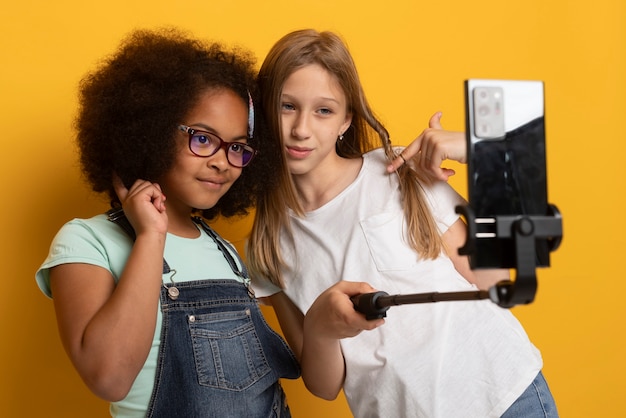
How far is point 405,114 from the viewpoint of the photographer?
235 centimetres

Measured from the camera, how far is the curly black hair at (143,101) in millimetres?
1501

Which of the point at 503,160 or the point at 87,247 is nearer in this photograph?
the point at 503,160

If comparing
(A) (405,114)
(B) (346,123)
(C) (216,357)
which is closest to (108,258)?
(C) (216,357)

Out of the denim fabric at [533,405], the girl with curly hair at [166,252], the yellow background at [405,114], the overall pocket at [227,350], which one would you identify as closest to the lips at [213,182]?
the girl with curly hair at [166,252]

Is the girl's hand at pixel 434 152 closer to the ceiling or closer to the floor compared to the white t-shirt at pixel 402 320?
closer to the ceiling

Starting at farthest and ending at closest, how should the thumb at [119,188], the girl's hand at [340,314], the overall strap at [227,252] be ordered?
→ the overall strap at [227,252]
the thumb at [119,188]
the girl's hand at [340,314]

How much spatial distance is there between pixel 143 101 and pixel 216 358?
1.63ft

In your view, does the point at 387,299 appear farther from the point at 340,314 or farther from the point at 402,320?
the point at 402,320

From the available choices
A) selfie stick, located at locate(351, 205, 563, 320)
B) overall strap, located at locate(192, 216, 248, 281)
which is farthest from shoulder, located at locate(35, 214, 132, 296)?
selfie stick, located at locate(351, 205, 563, 320)

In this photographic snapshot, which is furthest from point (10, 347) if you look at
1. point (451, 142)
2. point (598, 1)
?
point (598, 1)

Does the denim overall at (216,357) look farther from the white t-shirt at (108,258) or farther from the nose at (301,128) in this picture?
the nose at (301,128)

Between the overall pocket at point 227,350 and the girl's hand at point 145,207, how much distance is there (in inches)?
7.1

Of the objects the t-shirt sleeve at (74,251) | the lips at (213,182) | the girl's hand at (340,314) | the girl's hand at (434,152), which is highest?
the girl's hand at (434,152)

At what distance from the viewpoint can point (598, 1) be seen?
2570 mm
